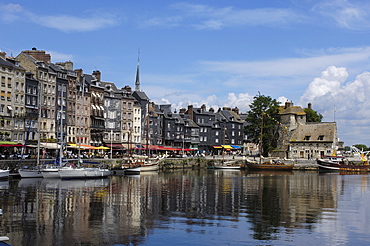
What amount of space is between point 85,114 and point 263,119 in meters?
39.1

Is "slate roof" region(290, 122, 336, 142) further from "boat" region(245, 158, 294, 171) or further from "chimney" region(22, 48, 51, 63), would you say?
"chimney" region(22, 48, 51, 63)

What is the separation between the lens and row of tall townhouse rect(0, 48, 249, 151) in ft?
247

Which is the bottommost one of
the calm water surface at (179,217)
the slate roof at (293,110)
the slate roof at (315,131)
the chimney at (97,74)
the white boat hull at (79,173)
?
the calm water surface at (179,217)

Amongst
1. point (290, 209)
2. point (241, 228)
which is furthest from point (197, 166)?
point (241, 228)

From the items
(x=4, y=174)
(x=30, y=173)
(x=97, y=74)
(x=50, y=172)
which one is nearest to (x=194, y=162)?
(x=97, y=74)

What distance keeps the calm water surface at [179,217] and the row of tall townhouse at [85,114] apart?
26237mm

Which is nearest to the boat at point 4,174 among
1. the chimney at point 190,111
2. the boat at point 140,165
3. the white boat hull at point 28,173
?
the white boat hull at point 28,173

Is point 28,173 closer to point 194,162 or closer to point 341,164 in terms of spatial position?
point 194,162

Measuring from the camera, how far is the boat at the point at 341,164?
311ft

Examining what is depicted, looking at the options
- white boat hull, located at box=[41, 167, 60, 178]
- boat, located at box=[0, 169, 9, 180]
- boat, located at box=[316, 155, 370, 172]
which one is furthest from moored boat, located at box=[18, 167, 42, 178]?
boat, located at box=[316, 155, 370, 172]

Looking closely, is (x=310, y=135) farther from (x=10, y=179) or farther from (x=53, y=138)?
(x=10, y=179)

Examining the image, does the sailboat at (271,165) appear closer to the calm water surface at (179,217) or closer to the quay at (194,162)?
the quay at (194,162)

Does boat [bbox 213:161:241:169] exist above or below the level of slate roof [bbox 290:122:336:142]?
below

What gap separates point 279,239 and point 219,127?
354 feet
